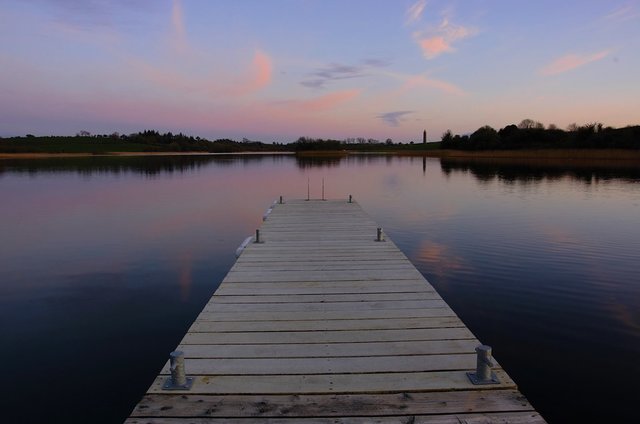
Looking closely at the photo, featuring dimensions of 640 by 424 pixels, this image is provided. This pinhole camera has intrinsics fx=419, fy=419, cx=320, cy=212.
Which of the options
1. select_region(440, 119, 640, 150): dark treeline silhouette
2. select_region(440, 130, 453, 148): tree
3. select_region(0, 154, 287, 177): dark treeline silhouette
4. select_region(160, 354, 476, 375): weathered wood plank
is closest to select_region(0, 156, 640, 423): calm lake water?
select_region(160, 354, 476, 375): weathered wood plank

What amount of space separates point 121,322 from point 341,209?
8.47 meters

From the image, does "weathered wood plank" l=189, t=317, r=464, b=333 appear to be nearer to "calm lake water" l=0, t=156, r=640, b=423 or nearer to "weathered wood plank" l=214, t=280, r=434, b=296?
"weathered wood plank" l=214, t=280, r=434, b=296

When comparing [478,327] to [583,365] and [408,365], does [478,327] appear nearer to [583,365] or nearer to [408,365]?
[583,365]

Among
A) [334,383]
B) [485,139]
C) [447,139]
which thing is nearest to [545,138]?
[485,139]

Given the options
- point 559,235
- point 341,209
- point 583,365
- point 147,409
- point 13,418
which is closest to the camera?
point 147,409

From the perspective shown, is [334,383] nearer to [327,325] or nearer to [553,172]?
[327,325]

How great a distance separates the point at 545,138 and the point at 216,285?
74332mm

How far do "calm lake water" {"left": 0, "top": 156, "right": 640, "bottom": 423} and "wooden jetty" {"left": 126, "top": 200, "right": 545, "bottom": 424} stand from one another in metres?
1.26

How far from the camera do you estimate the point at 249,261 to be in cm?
726

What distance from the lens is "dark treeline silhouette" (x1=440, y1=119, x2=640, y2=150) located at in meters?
54.5

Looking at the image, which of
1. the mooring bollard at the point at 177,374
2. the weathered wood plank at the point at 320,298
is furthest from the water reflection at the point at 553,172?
the mooring bollard at the point at 177,374

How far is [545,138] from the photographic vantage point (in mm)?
69688

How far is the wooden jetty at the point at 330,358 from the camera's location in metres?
3.00

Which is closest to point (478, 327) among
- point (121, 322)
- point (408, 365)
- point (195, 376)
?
point (408, 365)
